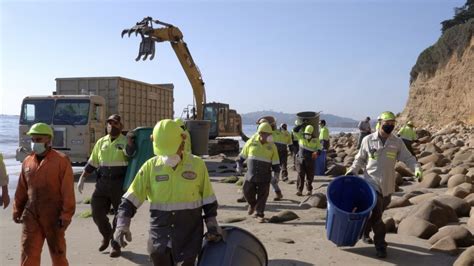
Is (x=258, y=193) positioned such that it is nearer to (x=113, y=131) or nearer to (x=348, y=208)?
(x=348, y=208)

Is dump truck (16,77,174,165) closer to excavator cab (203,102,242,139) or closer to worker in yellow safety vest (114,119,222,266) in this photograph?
excavator cab (203,102,242,139)

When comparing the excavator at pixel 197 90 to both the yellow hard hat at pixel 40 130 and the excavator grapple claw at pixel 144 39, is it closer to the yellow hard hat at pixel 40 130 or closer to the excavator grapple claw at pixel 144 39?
the excavator grapple claw at pixel 144 39

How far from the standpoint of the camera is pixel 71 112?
1455 cm

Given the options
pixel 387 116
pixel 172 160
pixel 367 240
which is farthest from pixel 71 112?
pixel 172 160

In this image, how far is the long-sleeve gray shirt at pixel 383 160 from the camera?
6.44 m

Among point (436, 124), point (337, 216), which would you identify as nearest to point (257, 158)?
point (337, 216)

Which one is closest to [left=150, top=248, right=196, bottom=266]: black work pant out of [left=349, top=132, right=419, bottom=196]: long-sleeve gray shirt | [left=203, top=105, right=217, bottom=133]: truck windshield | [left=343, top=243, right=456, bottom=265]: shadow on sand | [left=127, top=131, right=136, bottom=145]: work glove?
[left=127, top=131, right=136, bottom=145]: work glove

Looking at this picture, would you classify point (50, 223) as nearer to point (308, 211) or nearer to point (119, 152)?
point (119, 152)

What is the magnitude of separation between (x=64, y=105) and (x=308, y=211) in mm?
8676

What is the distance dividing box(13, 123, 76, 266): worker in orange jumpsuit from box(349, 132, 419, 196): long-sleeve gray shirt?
12.4 ft

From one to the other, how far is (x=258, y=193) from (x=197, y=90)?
523 inches

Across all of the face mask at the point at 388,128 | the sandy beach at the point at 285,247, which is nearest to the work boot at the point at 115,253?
the sandy beach at the point at 285,247

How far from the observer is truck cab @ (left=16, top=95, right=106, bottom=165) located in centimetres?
1438

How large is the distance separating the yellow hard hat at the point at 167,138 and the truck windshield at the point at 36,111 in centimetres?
1170
